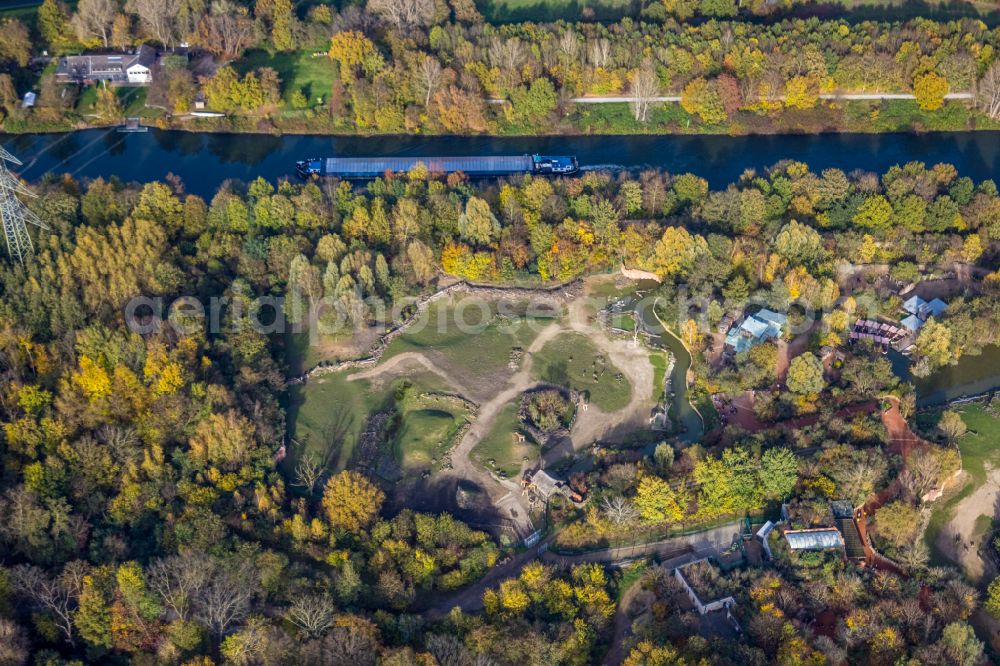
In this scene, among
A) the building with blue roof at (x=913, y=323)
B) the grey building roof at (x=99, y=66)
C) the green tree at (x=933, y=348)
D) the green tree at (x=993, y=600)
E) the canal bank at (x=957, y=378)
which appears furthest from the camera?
the grey building roof at (x=99, y=66)

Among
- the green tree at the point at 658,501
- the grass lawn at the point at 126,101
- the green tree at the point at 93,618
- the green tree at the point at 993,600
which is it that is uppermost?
the grass lawn at the point at 126,101

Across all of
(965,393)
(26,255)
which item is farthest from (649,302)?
(26,255)

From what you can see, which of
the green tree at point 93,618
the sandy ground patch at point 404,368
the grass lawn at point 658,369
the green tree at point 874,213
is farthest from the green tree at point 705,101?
the green tree at point 93,618

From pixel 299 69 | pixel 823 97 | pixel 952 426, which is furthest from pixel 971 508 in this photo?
pixel 299 69

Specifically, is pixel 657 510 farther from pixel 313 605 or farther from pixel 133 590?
pixel 133 590

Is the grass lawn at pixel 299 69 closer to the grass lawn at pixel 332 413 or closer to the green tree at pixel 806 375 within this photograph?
the grass lawn at pixel 332 413

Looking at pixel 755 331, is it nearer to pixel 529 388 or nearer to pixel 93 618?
pixel 529 388
